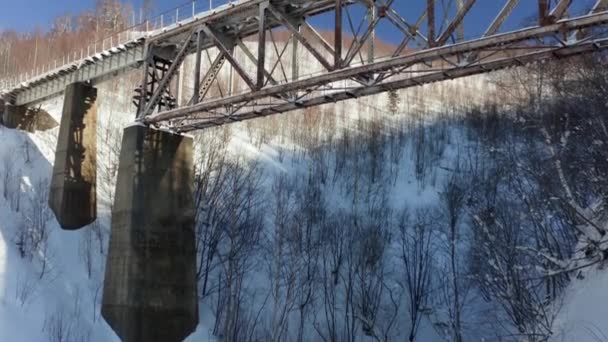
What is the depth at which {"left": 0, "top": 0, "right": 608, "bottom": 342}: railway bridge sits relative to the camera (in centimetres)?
1348

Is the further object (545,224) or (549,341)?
(545,224)

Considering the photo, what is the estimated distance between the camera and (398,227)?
39594mm

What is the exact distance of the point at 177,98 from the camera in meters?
20.7

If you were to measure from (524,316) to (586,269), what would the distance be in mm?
2391

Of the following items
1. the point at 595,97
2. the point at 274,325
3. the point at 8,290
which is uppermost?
the point at 595,97

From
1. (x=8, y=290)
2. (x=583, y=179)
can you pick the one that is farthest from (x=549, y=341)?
(x=8, y=290)

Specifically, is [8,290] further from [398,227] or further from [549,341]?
[398,227]

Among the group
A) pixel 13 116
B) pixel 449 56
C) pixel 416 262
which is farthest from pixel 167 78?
pixel 416 262

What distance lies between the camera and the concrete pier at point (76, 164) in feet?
76.5

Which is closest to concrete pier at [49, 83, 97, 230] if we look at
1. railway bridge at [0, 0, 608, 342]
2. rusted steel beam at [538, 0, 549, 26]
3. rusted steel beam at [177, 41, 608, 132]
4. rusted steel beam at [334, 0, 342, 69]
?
railway bridge at [0, 0, 608, 342]

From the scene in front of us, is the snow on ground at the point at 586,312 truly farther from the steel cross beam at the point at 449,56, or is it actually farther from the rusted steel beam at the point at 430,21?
the rusted steel beam at the point at 430,21

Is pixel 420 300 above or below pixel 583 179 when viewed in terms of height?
below

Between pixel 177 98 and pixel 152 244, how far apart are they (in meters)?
5.12

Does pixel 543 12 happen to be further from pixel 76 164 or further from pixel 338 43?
pixel 76 164
